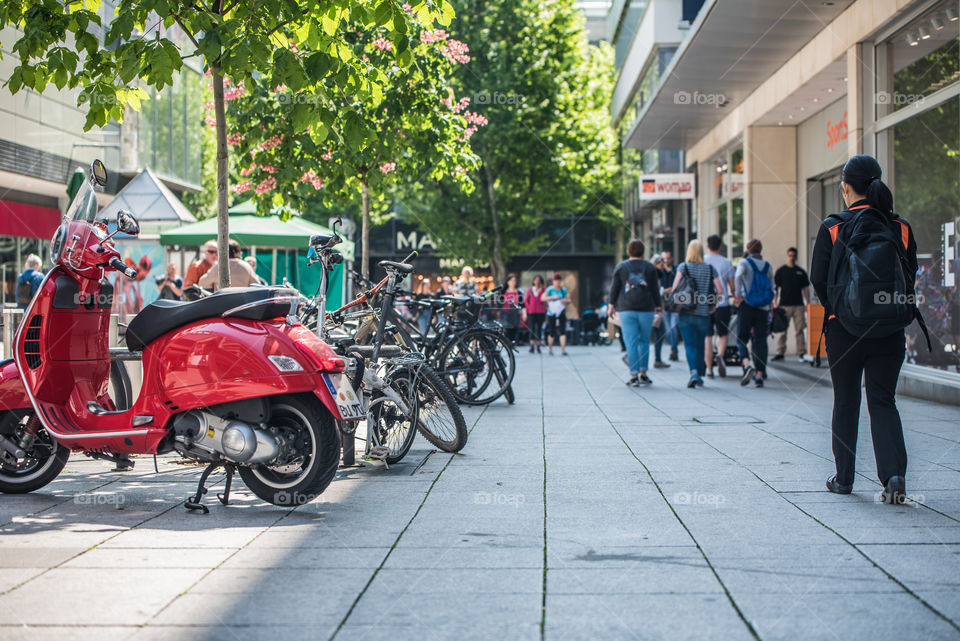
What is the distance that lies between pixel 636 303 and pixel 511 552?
353 inches

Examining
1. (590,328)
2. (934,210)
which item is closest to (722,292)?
(934,210)

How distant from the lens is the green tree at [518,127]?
103 ft

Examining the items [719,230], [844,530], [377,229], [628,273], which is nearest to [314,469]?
[844,530]

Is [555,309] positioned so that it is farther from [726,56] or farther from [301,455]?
[301,455]

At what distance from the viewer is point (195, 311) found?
5.34 m

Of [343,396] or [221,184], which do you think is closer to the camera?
[343,396]

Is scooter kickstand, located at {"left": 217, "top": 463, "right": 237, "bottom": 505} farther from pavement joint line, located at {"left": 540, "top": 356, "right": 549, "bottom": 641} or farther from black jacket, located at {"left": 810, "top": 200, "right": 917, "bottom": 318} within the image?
black jacket, located at {"left": 810, "top": 200, "right": 917, "bottom": 318}

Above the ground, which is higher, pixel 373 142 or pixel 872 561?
pixel 373 142

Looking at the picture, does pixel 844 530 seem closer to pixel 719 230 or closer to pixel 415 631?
pixel 415 631

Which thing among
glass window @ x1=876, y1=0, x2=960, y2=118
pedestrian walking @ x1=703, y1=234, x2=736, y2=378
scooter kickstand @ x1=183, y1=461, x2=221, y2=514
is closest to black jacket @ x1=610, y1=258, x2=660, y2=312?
pedestrian walking @ x1=703, y1=234, x2=736, y2=378

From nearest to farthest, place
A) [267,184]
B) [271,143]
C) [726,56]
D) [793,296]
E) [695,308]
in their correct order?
1. [271,143]
2. [267,184]
3. [695,308]
4. [793,296]
5. [726,56]

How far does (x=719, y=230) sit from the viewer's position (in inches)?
939

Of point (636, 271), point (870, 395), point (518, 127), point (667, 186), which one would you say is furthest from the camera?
point (518, 127)

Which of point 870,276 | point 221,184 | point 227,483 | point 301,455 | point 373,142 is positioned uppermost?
point 373,142
